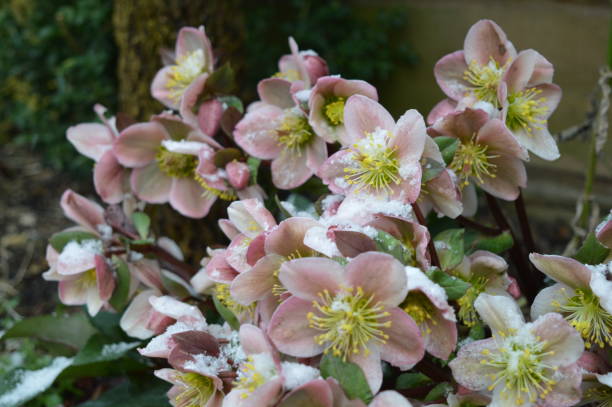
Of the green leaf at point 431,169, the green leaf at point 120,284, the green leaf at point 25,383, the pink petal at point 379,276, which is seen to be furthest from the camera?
the green leaf at point 25,383

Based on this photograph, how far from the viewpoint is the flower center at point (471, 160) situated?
0.74 meters

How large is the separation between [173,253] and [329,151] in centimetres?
28

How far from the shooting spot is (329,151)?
837 mm

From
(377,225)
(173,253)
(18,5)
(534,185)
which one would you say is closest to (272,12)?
(18,5)

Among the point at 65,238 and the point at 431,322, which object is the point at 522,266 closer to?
the point at 431,322

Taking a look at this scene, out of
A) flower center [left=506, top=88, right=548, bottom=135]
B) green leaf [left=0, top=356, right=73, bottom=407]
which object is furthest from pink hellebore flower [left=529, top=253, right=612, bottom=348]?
green leaf [left=0, top=356, right=73, bottom=407]

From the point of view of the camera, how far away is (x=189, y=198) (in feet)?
3.04

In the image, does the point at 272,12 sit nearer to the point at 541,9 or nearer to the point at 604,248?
the point at 541,9

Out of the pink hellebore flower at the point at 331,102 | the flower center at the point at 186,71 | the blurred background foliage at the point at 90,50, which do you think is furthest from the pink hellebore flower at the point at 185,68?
the blurred background foliage at the point at 90,50

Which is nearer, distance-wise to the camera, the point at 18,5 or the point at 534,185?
the point at 18,5

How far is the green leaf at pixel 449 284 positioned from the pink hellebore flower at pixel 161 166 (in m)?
0.40

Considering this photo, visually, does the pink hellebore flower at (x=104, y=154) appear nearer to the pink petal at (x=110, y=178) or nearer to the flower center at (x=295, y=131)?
the pink petal at (x=110, y=178)

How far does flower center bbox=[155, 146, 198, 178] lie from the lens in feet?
2.96

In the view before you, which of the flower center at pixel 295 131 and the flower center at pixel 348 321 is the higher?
the flower center at pixel 295 131
